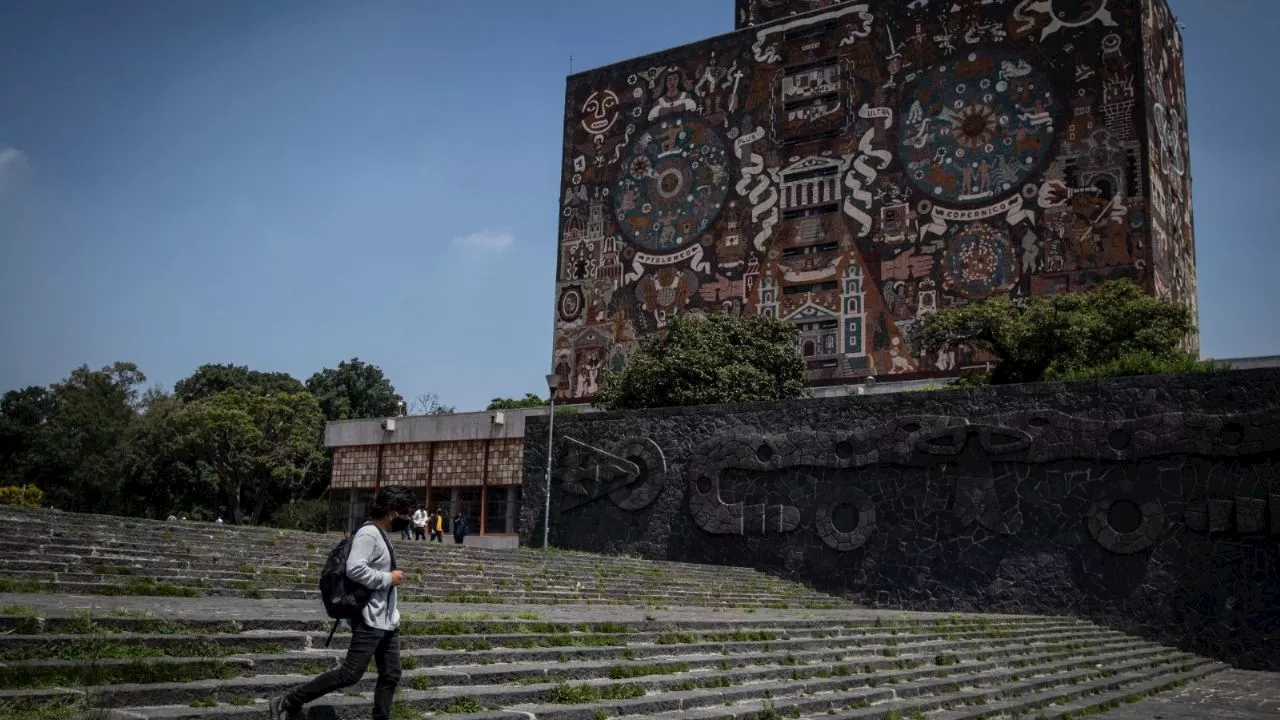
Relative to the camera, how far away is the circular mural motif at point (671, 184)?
108 ft

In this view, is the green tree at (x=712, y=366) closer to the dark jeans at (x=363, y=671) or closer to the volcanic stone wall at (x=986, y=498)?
the volcanic stone wall at (x=986, y=498)

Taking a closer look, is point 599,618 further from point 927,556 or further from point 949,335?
point 949,335

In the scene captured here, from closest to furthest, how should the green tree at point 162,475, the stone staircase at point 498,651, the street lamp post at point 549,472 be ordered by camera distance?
the stone staircase at point 498,651 → the street lamp post at point 549,472 → the green tree at point 162,475

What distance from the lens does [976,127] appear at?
28938mm

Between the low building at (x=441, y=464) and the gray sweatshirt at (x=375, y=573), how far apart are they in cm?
2434

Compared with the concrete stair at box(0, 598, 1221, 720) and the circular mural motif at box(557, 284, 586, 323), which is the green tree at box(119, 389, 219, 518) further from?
the concrete stair at box(0, 598, 1221, 720)

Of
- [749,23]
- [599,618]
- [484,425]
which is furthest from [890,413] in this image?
[749,23]

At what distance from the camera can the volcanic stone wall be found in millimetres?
14727

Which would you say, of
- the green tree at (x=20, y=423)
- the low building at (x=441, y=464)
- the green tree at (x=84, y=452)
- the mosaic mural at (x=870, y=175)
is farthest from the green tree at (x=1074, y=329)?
the green tree at (x=20, y=423)

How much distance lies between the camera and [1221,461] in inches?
584

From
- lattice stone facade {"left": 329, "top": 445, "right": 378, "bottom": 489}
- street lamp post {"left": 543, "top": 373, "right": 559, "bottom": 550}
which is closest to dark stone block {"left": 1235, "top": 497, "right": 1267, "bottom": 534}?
street lamp post {"left": 543, "top": 373, "right": 559, "bottom": 550}

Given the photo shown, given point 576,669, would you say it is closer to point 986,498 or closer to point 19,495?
point 986,498

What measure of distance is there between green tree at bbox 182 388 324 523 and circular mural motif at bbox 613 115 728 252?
16.3 meters

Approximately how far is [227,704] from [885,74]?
95.4 feet
